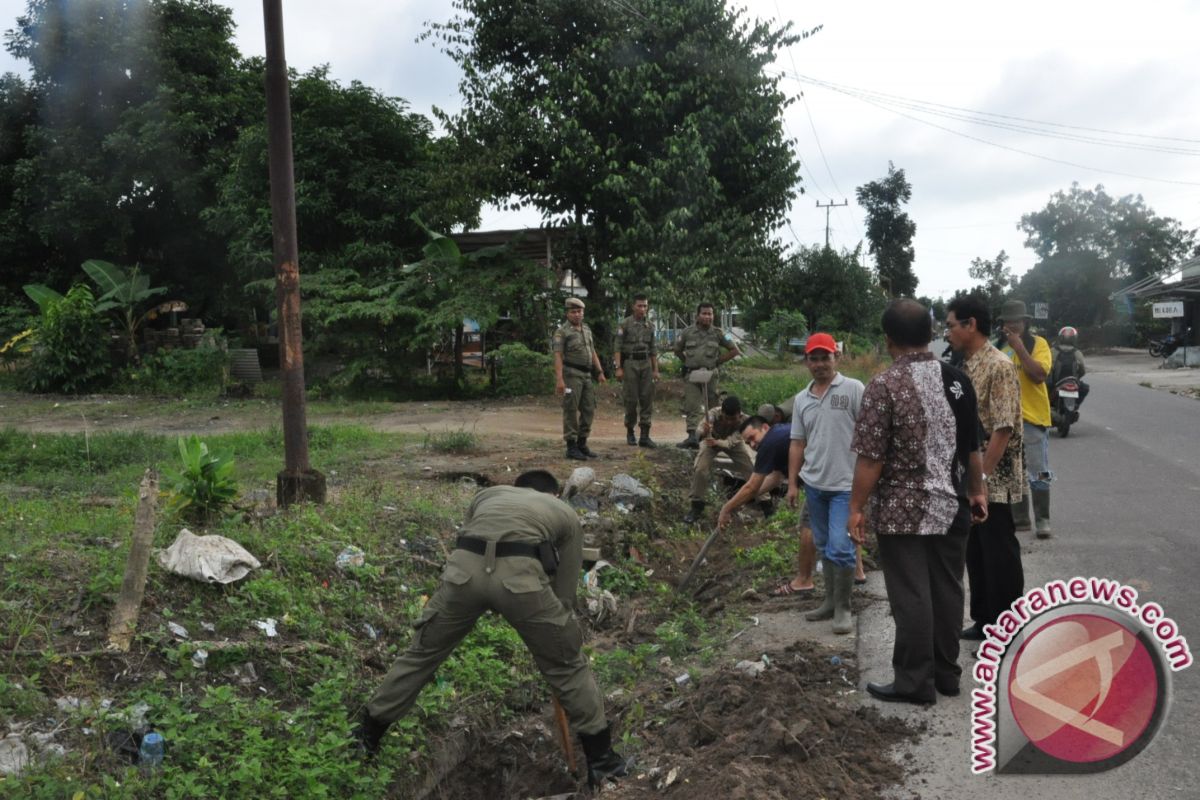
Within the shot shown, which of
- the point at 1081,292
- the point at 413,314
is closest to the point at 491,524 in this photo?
the point at 413,314

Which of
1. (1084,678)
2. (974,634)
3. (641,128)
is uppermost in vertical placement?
(641,128)

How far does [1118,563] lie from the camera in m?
6.52

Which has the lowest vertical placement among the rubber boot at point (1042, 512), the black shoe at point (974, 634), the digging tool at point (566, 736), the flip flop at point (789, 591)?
the digging tool at point (566, 736)

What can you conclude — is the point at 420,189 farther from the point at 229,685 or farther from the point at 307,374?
the point at 229,685

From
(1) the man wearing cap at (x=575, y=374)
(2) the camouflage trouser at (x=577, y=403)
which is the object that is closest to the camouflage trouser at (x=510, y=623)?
(1) the man wearing cap at (x=575, y=374)

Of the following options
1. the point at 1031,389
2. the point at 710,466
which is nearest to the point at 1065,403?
the point at 710,466

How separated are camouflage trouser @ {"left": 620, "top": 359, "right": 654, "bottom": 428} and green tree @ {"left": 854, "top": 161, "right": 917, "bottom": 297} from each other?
54406 mm

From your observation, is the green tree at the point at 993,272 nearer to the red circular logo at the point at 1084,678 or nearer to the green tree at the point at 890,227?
the green tree at the point at 890,227

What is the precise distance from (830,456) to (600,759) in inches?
84.5

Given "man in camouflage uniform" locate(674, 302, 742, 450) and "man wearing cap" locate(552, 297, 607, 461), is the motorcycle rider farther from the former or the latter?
"man wearing cap" locate(552, 297, 607, 461)

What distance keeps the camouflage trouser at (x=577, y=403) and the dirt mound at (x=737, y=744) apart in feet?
18.6

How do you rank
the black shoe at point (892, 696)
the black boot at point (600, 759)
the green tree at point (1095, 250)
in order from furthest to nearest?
the green tree at point (1095, 250), the black shoe at point (892, 696), the black boot at point (600, 759)

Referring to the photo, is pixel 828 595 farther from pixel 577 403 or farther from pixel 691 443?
pixel 691 443

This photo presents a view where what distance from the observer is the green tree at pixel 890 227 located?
6294 centimetres
